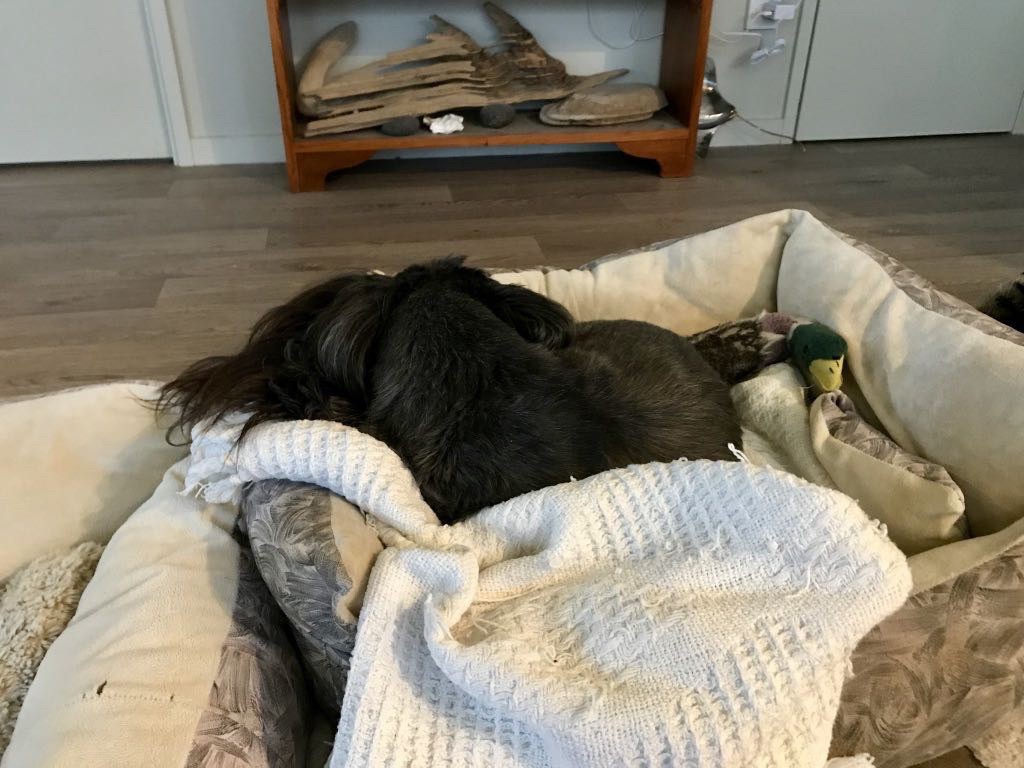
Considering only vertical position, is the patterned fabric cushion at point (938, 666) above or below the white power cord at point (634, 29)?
below

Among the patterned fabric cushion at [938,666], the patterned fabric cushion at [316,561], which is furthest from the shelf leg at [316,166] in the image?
the patterned fabric cushion at [938,666]

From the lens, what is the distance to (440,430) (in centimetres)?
93

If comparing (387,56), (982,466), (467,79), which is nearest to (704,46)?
(467,79)

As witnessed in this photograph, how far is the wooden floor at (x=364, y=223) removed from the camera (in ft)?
6.63

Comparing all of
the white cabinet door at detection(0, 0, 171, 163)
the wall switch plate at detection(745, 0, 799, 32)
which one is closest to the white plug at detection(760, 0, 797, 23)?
the wall switch plate at detection(745, 0, 799, 32)

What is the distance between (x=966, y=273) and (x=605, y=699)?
6.80 ft

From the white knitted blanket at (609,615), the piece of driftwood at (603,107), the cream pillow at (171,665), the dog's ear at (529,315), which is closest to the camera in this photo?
the white knitted blanket at (609,615)

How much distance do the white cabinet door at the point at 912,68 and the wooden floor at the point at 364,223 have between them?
13cm

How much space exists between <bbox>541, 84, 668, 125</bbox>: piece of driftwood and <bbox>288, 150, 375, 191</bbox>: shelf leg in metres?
0.67

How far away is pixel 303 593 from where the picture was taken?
0.87 m

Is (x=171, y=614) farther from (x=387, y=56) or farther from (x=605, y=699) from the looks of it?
(x=387, y=56)

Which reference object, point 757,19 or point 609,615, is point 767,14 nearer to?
point 757,19

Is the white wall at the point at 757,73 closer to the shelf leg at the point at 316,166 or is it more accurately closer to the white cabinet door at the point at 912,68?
the white cabinet door at the point at 912,68

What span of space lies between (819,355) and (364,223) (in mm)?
1688
